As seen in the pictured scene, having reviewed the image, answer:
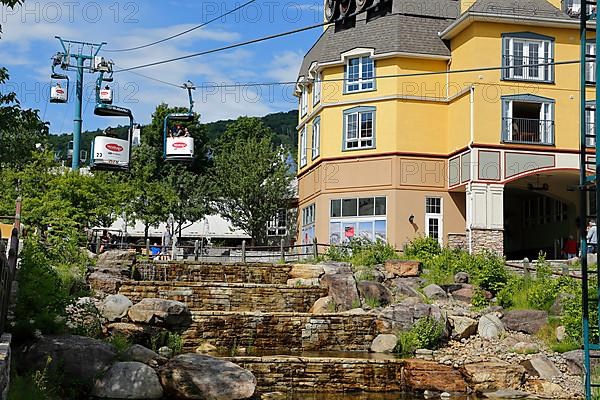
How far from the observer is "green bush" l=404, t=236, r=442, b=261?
31703 mm

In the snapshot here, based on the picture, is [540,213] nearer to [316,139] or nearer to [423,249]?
[316,139]

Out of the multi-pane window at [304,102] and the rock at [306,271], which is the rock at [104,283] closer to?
the rock at [306,271]

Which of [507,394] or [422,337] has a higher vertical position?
[422,337]

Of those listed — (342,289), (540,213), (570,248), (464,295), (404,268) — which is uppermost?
(540,213)

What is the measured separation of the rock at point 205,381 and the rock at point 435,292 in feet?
35.8

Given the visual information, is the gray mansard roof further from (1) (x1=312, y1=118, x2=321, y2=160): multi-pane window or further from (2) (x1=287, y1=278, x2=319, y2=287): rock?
(2) (x1=287, y1=278, x2=319, y2=287): rock

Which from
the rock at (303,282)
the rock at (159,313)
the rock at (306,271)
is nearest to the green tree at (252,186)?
the rock at (306,271)

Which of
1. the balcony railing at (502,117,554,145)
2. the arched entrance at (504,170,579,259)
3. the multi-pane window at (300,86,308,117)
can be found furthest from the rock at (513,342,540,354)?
the multi-pane window at (300,86,308,117)

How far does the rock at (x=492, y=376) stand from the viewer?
19.0m

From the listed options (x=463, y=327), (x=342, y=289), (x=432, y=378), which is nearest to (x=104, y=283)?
(x=342, y=289)

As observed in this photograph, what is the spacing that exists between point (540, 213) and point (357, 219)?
10.9 metres

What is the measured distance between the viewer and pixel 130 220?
47.2 m

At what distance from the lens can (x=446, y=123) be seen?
124 ft

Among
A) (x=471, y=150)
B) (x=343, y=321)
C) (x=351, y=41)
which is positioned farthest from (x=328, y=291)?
(x=351, y=41)
